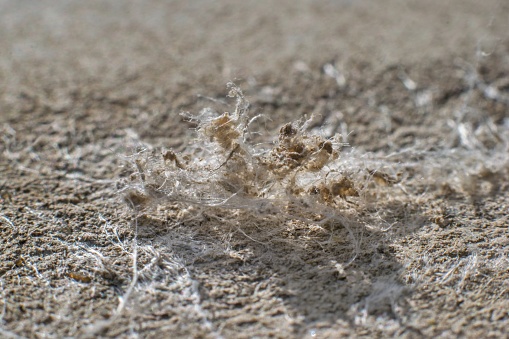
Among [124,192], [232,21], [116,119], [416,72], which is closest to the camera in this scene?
[124,192]

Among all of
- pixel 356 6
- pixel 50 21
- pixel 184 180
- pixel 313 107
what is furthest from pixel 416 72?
pixel 50 21

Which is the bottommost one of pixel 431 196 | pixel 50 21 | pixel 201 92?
pixel 431 196

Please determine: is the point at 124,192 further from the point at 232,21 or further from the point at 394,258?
the point at 232,21

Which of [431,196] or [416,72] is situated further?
[416,72]

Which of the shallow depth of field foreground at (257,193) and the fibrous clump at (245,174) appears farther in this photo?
the fibrous clump at (245,174)

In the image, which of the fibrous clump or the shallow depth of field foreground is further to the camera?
the fibrous clump

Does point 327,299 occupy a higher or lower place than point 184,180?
lower

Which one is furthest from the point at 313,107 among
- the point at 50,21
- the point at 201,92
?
the point at 50,21

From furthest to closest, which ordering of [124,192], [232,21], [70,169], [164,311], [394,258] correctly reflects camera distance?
[232,21] → [70,169] → [124,192] → [394,258] → [164,311]
